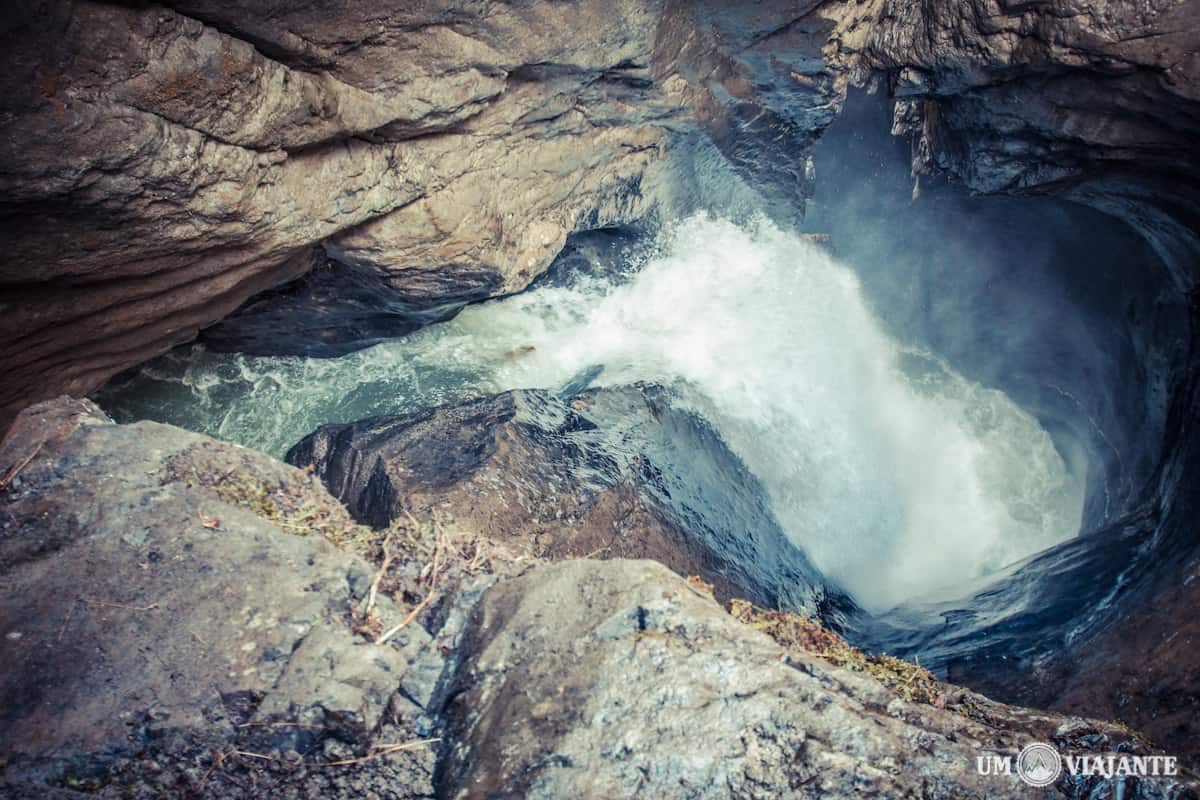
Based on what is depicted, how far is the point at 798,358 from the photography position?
6.42 meters

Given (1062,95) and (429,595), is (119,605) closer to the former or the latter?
(429,595)

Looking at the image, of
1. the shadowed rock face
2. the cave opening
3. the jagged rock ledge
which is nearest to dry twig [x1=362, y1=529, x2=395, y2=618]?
the jagged rock ledge

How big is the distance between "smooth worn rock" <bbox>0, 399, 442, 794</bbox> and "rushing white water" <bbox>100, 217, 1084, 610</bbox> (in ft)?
8.03

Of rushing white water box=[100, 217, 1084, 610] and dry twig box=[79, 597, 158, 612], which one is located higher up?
rushing white water box=[100, 217, 1084, 610]

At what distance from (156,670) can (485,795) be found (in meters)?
1.07

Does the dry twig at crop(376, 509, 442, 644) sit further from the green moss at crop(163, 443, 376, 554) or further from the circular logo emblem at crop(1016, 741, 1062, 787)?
the circular logo emblem at crop(1016, 741, 1062, 787)

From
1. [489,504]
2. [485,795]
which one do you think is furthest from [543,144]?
[485,795]

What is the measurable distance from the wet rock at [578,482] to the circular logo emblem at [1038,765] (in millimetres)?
1986

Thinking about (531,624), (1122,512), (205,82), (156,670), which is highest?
(1122,512)

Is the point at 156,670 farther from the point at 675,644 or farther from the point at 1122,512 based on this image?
the point at 1122,512

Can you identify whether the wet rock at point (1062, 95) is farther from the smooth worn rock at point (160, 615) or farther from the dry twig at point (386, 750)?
the dry twig at point (386, 750)

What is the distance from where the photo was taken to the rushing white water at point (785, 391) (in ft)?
17.5

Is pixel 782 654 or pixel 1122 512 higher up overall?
pixel 1122 512

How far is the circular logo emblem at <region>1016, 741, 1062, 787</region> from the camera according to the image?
1.83 m
